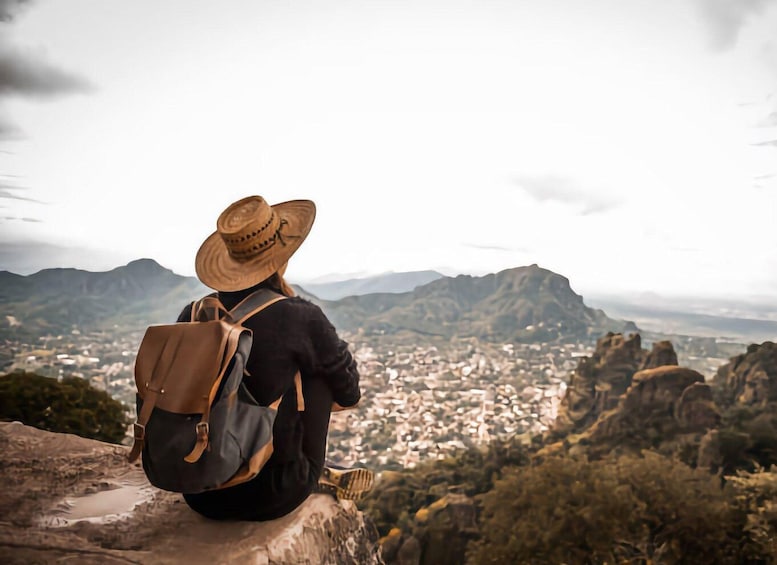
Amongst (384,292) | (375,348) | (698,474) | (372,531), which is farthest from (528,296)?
(372,531)

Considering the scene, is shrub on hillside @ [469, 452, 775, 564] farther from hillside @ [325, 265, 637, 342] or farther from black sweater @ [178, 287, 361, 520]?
hillside @ [325, 265, 637, 342]

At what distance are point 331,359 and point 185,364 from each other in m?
0.58

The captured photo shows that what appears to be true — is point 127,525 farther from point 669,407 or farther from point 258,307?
point 669,407

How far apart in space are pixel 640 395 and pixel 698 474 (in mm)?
5930

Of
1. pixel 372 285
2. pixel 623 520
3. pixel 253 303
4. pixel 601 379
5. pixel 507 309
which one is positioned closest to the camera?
pixel 253 303

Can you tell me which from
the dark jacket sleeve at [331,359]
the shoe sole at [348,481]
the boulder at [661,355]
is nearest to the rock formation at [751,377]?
the boulder at [661,355]

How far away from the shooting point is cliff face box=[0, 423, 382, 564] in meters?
2.16

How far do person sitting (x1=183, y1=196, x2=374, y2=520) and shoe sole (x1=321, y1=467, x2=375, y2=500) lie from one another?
0.29 meters

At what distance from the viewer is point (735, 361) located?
14.6 meters

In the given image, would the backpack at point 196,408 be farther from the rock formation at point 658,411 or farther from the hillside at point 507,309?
the hillside at point 507,309

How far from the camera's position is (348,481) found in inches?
109

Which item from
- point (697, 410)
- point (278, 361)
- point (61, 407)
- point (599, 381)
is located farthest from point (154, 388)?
point (599, 381)

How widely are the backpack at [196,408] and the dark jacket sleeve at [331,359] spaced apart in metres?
0.32

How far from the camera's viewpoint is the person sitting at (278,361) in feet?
7.20
